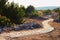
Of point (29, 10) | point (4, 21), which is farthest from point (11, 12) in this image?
point (29, 10)

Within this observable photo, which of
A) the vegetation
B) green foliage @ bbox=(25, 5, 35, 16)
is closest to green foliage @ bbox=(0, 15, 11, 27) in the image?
the vegetation

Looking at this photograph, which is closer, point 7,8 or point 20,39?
point 20,39

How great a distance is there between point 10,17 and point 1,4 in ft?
10.0

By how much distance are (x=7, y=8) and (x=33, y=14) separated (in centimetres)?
2871

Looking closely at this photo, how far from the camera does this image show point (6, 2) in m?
34.4

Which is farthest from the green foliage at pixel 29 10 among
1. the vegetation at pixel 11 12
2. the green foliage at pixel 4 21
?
the green foliage at pixel 4 21

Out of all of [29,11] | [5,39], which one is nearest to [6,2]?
[5,39]

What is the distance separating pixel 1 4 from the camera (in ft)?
109

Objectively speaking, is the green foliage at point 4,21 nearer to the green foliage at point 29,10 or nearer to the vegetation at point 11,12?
the vegetation at point 11,12

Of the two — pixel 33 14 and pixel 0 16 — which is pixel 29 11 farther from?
pixel 0 16

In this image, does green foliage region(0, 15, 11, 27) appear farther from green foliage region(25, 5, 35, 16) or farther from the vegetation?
green foliage region(25, 5, 35, 16)

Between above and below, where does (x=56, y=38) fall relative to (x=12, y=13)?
below

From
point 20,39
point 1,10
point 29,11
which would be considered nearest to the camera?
point 20,39

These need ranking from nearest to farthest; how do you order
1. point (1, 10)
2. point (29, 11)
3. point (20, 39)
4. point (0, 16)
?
1. point (20, 39)
2. point (0, 16)
3. point (1, 10)
4. point (29, 11)
